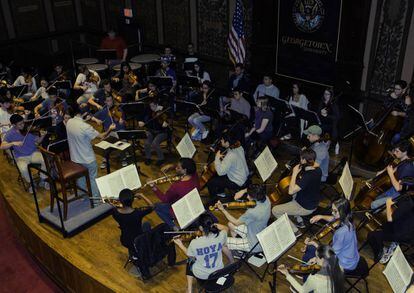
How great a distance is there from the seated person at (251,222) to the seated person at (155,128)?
3255 mm

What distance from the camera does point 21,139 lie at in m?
7.72

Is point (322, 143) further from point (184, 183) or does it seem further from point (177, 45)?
point (177, 45)

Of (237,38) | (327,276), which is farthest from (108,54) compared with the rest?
(327,276)

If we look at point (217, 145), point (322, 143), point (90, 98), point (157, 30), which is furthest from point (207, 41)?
point (322, 143)

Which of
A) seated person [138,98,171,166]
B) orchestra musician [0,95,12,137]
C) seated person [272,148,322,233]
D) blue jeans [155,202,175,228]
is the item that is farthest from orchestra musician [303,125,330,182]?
orchestra musician [0,95,12,137]

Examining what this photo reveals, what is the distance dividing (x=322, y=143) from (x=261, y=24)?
4.62 meters

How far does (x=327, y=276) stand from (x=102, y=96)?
749 cm

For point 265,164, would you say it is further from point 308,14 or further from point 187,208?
point 308,14

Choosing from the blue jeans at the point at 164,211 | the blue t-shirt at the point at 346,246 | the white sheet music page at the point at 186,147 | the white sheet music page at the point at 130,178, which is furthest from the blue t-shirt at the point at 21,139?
the blue t-shirt at the point at 346,246

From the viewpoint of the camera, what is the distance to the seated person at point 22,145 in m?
7.62

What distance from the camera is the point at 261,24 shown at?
34.8 feet

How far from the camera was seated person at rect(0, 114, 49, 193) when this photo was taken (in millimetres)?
7617

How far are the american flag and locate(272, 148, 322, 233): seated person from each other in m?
4.79

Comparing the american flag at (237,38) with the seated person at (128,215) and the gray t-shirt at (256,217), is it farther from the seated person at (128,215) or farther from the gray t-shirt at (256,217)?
the seated person at (128,215)
